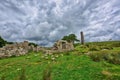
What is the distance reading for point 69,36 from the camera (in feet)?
281

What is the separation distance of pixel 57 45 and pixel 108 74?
86.9 ft

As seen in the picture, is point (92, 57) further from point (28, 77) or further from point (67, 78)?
point (28, 77)

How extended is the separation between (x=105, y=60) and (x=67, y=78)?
10.9m

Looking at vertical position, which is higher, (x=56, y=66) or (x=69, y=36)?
(x=69, y=36)

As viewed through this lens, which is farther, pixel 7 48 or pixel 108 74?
pixel 7 48

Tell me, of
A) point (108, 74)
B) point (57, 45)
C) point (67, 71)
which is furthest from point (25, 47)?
point (108, 74)

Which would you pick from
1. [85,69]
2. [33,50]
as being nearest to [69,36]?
[33,50]

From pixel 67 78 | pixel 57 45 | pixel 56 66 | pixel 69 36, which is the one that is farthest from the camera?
pixel 69 36

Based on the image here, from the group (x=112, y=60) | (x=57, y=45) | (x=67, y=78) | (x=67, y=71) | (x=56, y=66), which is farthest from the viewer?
(x=57, y=45)

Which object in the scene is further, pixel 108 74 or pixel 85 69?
pixel 85 69

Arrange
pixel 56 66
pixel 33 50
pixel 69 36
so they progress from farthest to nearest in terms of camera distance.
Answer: pixel 69 36
pixel 33 50
pixel 56 66

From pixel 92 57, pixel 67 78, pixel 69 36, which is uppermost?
pixel 69 36

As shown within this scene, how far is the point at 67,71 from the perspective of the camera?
2394 centimetres

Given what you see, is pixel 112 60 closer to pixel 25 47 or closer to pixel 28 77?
pixel 28 77
